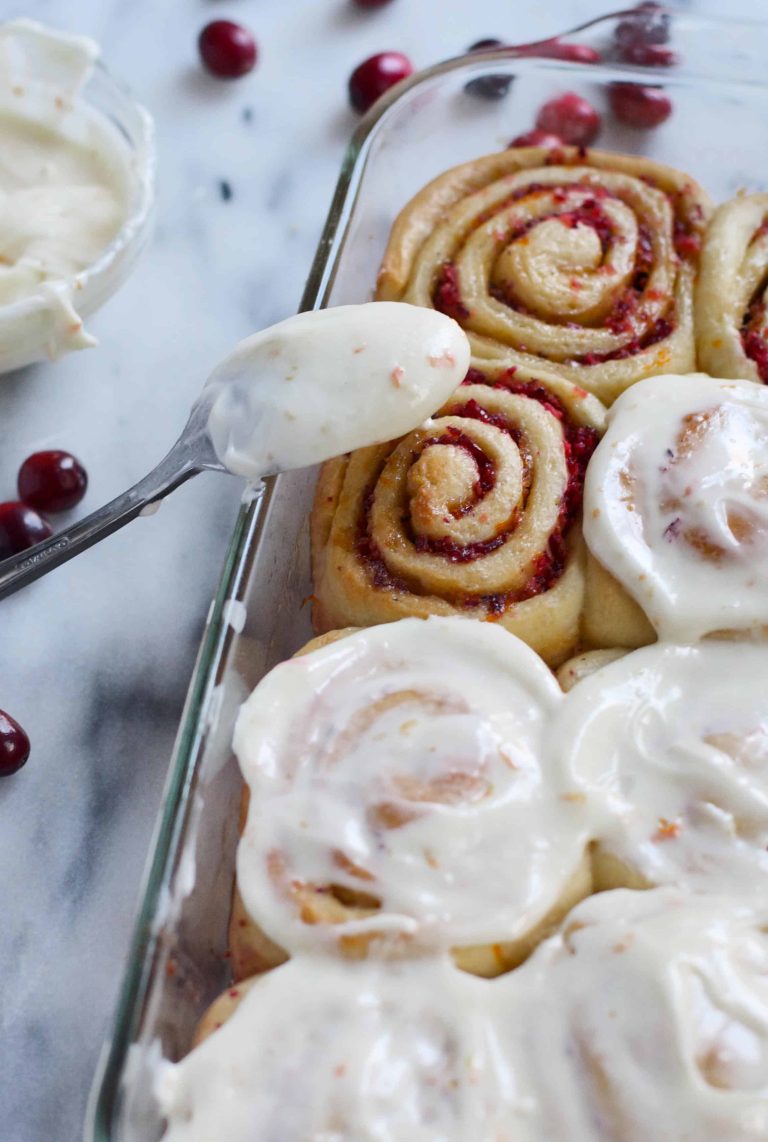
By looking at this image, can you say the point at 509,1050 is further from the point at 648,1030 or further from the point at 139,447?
the point at 139,447

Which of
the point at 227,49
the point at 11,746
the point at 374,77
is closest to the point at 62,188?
the point at 227,49

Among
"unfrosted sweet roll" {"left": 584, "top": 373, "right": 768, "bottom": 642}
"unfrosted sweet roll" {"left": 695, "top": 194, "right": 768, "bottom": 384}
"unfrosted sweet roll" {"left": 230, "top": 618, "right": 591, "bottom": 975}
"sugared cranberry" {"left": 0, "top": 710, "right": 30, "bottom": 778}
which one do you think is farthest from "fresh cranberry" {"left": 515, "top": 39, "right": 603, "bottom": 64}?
"sugared cranberry" {"left": 0, "top": 710, "right": 30, "bottom": 778}

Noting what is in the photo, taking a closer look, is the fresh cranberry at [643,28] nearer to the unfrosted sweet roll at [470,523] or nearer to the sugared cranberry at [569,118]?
the sugared cranberry at [569,118]

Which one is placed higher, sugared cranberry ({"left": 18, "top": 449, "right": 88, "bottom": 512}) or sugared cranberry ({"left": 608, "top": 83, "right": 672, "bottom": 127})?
sugared cranberry ({"left": 608, "top": 83, "right": 672, "bottom": 127})

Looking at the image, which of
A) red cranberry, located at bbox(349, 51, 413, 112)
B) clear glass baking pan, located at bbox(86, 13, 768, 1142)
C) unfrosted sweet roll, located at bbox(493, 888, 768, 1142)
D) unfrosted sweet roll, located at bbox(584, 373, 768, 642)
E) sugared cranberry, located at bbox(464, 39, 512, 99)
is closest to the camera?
unfrosted sweet roll, located at bbox(493, 888, 768, 1142)

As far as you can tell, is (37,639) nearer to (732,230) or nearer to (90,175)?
(90,175)

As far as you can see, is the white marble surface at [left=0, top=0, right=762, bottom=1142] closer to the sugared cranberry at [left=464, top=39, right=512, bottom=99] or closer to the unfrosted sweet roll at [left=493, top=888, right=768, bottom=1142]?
the sugared cranberry at [left=464, top=39, right=512, bottom=99]
